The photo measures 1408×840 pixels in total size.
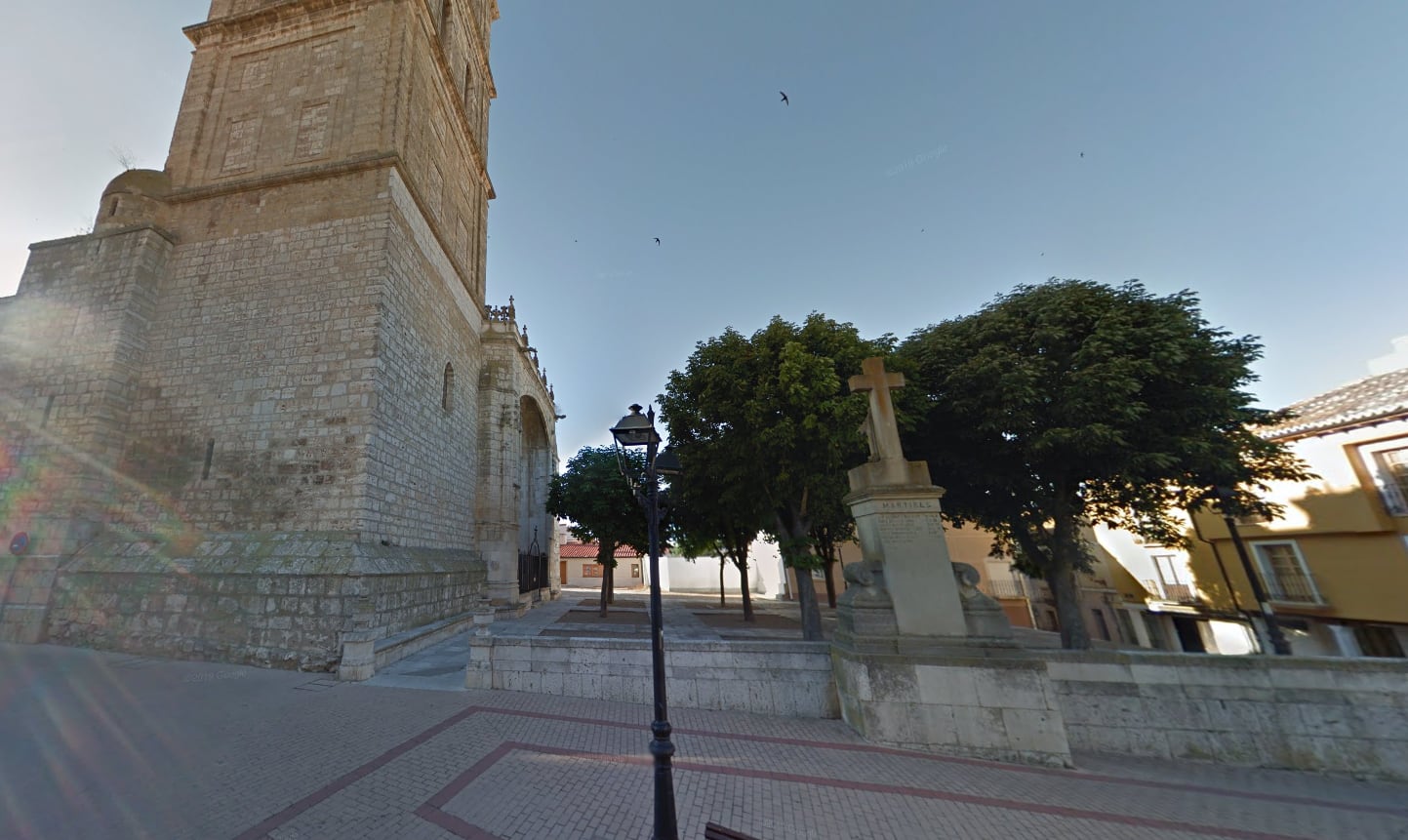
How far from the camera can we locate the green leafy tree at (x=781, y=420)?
10.4 meters

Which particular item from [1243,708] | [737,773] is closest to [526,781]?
[737,773]

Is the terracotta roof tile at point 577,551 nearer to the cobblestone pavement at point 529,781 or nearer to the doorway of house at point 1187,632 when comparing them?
the doorway of house at point 1187,632

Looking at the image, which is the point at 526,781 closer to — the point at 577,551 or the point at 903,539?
the point at 903,539

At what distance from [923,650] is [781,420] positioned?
18.4 feet

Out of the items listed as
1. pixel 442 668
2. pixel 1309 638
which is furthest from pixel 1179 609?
pixel 442 668

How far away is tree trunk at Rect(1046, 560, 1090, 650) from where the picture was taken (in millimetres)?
11227

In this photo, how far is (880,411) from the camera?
678cm

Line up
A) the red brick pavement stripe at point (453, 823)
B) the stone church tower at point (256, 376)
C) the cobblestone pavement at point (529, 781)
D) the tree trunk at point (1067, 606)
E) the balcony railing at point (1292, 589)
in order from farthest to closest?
the balcony railing at point (1292, 589) < the tree trunk at point (1067, 606) < the stone church tower at point (256, 376) < the cobblestone pavement at point (529, 781) < the red brick pavement stripe at point (453, 823)

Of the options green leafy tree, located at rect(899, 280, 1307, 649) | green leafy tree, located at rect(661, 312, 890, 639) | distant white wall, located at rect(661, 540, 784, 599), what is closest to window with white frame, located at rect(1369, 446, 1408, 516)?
green leafy tree, located at rect(899, 280, 1307, 649)

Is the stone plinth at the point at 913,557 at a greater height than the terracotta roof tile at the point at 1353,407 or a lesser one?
lesser

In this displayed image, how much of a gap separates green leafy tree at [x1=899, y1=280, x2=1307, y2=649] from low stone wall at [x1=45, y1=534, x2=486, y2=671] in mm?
11821

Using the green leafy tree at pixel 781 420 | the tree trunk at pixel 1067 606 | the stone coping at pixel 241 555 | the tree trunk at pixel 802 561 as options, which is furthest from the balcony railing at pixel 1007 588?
the stone coping at pixel 241 555

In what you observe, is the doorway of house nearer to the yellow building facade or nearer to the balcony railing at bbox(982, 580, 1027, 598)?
the yellow building facade

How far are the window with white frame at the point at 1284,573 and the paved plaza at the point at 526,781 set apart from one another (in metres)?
12.7
